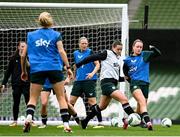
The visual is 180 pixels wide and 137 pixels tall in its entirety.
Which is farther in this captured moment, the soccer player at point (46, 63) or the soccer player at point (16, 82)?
the soccer player at point (16, 82)

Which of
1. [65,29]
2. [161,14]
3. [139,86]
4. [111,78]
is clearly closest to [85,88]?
[111,78]

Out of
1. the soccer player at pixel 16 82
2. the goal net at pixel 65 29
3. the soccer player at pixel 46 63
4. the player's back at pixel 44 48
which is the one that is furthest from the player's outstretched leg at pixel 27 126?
the goal net at pixel 65 29

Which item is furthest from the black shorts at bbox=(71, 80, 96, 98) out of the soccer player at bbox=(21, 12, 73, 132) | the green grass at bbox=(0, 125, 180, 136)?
the soccer player at bbox=(21, 12, 73, 132)

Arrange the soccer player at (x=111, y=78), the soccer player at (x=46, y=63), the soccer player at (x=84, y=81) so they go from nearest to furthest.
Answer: the soccer player at (x=46, y=63)
the soccer player at (x=111, y=78)
the soccer player at (x=84, y=81)

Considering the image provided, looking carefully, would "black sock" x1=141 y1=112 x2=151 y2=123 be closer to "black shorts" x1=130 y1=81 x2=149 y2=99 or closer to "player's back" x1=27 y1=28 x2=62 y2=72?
"black shorts" x1=130 y1=81 x2=149 y2=99

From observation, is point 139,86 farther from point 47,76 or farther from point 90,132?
point 47,76

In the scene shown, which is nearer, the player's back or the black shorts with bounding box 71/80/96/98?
the player's back

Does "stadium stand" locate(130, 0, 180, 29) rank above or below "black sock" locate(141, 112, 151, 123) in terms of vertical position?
above

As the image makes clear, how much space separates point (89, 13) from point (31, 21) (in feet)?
5.54

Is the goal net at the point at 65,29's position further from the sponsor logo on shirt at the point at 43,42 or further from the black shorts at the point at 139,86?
the sponsor logo on shirt at the point at 43,42

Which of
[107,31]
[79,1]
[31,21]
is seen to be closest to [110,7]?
[107,31]

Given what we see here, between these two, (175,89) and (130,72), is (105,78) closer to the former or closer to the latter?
(130,72)

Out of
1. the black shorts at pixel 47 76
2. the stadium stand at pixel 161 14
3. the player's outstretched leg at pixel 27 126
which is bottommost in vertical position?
Answer: the player's outstretched leg at pixel 27 126

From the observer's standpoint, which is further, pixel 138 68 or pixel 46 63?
pixel 138 68
